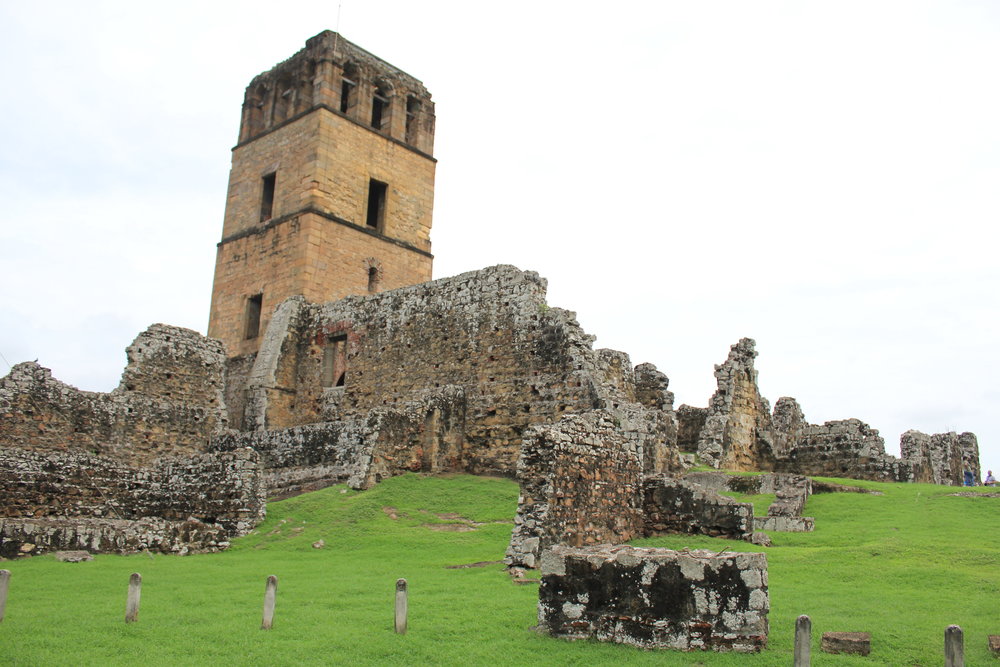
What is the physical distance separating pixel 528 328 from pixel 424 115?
16703 mm

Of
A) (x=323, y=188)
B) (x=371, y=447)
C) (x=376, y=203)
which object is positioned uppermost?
(x=376, y=203)

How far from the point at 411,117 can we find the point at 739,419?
16726mm

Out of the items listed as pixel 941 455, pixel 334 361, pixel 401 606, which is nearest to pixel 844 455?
pixel 941 455

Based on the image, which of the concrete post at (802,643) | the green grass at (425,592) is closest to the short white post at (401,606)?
the green grass at (425,592)

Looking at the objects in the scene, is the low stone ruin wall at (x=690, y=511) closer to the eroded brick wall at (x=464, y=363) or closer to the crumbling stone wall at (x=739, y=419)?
the eroded brick wall at (x=464, y=363)

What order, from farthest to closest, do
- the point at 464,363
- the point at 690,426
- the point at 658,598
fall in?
the point at 690,426 → the point at 464,363 → the point at 658,598

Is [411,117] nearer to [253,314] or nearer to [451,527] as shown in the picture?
[253,314]

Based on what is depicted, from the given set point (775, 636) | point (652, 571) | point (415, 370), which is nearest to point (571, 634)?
point (652, 571)

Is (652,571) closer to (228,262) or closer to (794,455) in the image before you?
(794,455)

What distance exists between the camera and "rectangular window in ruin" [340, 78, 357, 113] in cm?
3055

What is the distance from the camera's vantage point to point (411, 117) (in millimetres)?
32750

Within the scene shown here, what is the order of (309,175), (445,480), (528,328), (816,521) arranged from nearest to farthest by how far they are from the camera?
(816,521)
(445,480)
(528,328)
(309,175)

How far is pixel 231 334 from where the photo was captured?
94.5ft

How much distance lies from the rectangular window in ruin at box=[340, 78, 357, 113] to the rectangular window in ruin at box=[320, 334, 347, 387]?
10.4m
